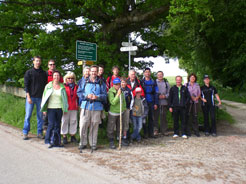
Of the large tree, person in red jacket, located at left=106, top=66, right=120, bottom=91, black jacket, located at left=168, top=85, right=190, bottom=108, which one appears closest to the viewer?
person in red jacket, located at left=106, top=66, right=120, bottom=91

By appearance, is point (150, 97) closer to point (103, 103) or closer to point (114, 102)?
point (114, 102)

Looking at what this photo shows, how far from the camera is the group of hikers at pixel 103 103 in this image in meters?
5.79

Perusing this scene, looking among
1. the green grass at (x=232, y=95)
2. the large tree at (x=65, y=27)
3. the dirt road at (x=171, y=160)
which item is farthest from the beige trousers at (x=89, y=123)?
the green grass at (x=232, y=95)

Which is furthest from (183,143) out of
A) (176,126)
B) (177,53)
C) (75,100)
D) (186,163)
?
(177,53)

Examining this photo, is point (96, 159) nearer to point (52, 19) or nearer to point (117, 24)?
point (117, 24)

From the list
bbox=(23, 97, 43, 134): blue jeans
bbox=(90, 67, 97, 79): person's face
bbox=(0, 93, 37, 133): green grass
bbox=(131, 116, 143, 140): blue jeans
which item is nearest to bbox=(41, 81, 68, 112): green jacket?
bbox=(23, 97, 43, 134): blue jeans

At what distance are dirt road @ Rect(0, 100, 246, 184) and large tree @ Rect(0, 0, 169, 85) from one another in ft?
14.5

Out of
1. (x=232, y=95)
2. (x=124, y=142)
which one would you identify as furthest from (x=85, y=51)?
(x=232, y=95)

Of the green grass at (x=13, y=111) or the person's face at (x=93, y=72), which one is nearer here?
the person's face at (x=93, y=72)

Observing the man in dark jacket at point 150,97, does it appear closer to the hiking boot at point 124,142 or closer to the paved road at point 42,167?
the hiking boot at point 124,142

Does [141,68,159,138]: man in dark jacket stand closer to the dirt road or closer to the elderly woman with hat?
the dirt road

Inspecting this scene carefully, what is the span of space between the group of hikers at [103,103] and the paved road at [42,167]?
21.6 inches

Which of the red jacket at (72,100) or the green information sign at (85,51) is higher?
the green information sign at (85,51)

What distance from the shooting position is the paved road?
12.6 ft
